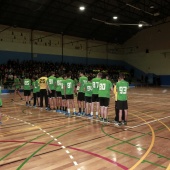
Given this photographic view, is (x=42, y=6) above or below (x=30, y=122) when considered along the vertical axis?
above

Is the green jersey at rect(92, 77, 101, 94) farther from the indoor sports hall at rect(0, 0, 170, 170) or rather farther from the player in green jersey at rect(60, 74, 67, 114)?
the player in green jersey at rect(60, 74, 67, 114)

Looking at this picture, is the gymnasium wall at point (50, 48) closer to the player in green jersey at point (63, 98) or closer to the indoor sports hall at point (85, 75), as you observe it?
the indoor sports hall at point (85, 75)

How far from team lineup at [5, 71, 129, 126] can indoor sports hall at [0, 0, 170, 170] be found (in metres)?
0.10

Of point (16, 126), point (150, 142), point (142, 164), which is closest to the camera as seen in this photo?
point (142, 164)

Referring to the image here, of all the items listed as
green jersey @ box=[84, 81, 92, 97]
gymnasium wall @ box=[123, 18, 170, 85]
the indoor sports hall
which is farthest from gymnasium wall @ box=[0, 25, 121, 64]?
green jersey @ box=[84, 81, 92, 97]

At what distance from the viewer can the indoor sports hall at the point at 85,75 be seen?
5207 mm

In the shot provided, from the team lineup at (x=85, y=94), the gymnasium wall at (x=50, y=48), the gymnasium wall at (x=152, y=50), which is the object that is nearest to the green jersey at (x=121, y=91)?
the team lineup at (x=85, y=94)

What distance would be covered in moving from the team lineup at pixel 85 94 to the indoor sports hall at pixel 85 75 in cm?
10

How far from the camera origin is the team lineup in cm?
795

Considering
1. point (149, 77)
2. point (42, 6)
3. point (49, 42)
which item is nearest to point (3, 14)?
point (42, 6)

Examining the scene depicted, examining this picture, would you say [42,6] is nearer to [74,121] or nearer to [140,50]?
[74,121]

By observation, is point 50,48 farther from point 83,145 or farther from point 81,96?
point 83,145

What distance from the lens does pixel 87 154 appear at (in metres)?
5.20

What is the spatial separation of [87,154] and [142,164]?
4.25ft
